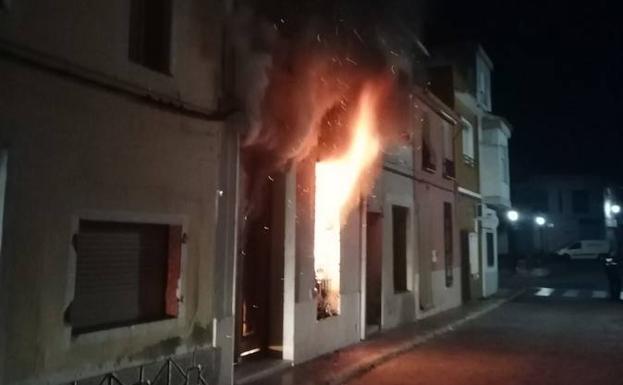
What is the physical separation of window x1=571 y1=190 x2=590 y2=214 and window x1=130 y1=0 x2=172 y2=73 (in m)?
56.6

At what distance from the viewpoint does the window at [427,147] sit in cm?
1669

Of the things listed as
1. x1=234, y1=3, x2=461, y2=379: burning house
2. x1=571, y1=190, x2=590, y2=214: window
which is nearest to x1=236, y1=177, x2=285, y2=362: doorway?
x1=234, y1=3, x2=461, y2=379: burning house

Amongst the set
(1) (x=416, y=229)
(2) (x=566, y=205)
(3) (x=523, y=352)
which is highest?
(2) (x=566, y=205)

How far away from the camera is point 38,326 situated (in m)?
5.54

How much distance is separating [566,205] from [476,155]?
3950cm

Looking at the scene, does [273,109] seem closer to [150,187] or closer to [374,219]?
[150,187]

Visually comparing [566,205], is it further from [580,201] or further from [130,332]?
[130,332]

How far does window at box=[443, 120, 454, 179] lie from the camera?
1853 centimetres

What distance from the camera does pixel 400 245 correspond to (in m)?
15.0

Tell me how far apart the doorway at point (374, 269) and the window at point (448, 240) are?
17.5 ft

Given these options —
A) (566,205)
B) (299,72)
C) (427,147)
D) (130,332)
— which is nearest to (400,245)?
(427,147)

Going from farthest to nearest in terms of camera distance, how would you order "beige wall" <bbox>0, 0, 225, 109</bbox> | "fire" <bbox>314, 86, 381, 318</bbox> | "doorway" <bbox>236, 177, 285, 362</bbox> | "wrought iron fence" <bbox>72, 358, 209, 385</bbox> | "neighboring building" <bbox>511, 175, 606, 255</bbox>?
"neighboring building" <bbox>511, 175, 606, 255</bbox>, "fire" <bbox>314, 86, 381, 318</bbox>, "doorway" <bbox>236, 177, 285, 362</bbox>, "wrought iron fence" <bbox>72, 358, 209, 385</bbox>, "beige wall" <bbox>0, 0, 225, 109</bbox>

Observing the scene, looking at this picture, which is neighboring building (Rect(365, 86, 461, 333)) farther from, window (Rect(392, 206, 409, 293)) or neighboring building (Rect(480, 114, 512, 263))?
neighboring building (Rect(480, 114, 512, 263))

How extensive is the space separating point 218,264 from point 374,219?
617 centimetres
